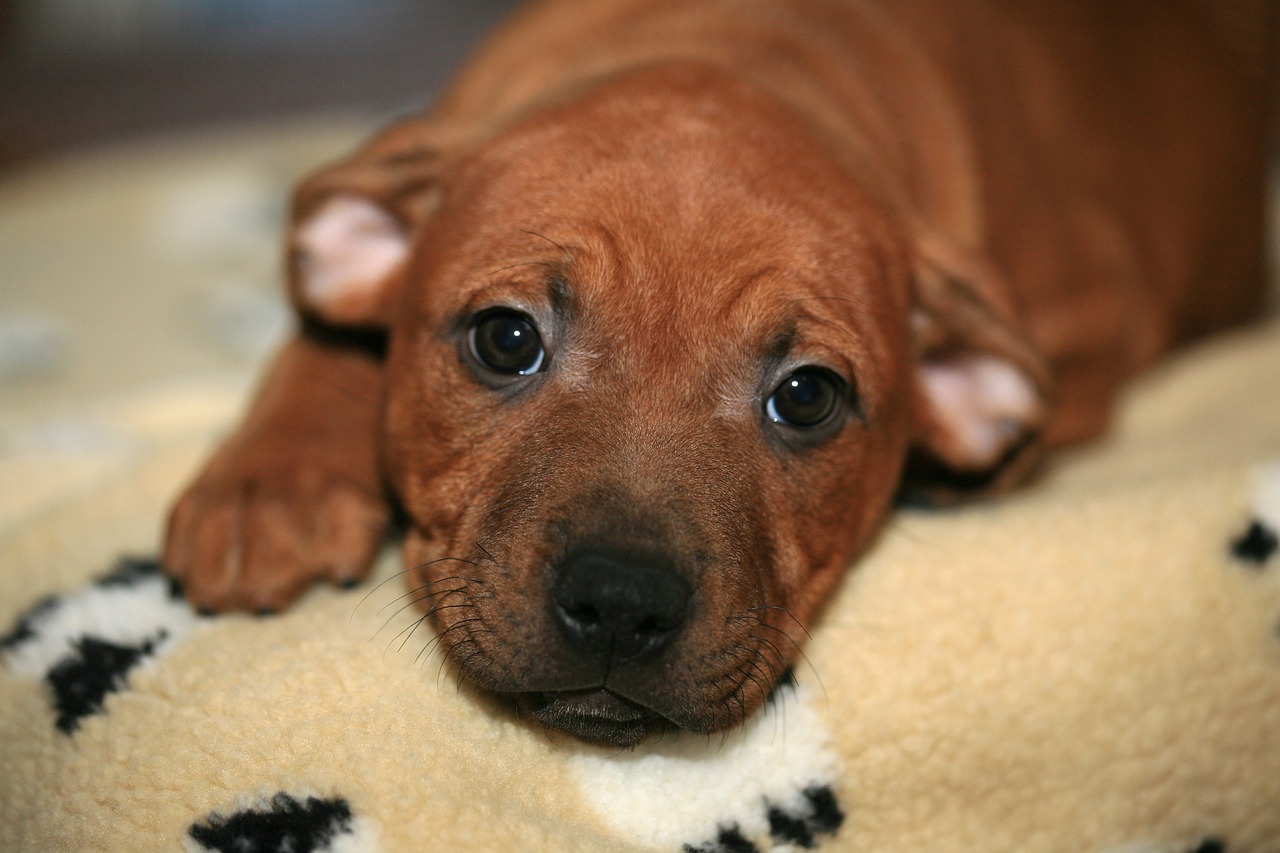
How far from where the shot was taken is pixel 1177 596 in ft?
9.16

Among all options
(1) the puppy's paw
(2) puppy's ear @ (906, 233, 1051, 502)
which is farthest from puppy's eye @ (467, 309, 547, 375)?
(2) puppy's ear @ (906, 233, 1051, 502)

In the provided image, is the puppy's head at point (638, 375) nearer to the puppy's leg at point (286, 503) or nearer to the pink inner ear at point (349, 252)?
the pink inner ear at point (349, 252)

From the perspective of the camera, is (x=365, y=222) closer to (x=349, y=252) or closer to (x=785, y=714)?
(x=349, y=252)

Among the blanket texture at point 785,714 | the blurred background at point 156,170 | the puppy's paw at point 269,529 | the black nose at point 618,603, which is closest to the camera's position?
the black nose at point 618,603

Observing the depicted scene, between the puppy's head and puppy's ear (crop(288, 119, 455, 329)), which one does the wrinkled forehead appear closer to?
the puppy's head

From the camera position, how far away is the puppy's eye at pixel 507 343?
270 centimetres

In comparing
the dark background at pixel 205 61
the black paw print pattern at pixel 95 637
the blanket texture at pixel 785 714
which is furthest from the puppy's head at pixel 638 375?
the dark background at pixel 205 61

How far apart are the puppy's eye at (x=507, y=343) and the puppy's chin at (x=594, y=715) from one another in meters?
0.73

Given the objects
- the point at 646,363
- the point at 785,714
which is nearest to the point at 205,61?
the point at 646,363

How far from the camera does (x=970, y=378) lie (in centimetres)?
339

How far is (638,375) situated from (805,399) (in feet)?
1.38

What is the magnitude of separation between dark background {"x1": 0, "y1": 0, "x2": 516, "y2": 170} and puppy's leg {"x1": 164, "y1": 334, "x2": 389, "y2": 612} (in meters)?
4.50

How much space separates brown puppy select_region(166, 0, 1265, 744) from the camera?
Result: 2316 mm

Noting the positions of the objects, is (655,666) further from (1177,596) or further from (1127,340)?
(1127,340)
